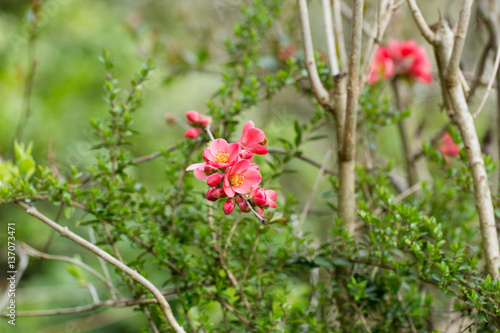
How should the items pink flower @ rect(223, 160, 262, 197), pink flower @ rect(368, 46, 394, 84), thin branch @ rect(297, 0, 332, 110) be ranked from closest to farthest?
pink flower @ rect(223, 160, 262, 197), thin branch @ rect(297, 0, 332, 110), pink flower @ rect(368, 46, 394, 84)

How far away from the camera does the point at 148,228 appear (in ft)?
2.44

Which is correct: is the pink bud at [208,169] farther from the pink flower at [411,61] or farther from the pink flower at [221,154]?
the pink flower at [411,61]

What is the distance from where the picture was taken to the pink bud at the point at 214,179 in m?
0.51

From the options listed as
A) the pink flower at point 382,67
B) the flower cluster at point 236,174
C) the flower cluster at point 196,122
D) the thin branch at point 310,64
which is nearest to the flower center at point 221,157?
the flower cluster at point 236,174

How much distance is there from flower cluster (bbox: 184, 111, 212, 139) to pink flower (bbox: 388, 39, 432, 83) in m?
0.75

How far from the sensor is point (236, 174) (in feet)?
1.71

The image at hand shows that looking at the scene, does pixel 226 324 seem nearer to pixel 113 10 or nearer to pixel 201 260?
pixel 201 260

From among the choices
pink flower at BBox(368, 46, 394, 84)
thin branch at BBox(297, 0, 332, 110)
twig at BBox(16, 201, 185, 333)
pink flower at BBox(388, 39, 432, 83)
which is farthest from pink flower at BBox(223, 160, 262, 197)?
pink flower at BBox(388, 39, 432, 83)

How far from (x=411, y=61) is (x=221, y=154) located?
2.95ft

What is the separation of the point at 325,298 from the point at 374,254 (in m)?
0.12

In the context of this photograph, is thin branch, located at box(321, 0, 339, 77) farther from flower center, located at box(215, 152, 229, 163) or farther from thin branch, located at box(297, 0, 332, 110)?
flower center, located at box(215, 152, 229, 163)

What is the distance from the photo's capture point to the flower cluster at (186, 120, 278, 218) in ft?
1.69

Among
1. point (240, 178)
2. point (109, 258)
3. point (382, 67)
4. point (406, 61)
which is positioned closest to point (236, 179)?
point (240, 178)

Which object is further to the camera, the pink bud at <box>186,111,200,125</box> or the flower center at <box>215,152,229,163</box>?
the pink bud at <box>186,111,200,125</box>
